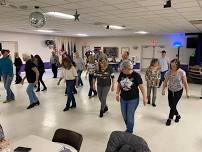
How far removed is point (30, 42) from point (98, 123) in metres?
11.3

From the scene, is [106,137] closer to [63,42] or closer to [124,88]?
[124,88]

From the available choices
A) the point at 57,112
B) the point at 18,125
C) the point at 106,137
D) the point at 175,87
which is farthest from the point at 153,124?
the point at 18,125

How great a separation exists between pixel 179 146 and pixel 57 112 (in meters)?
2.99

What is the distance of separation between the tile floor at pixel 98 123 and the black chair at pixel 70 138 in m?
1.16

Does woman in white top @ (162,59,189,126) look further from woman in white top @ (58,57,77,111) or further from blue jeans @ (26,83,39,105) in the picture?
blue jeans @ (26,83,39,105)

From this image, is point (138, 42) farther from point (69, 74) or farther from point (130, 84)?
point (130, 84)

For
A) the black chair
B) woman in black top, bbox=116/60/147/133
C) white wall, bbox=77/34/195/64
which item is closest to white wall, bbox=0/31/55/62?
white wall, bbox=77/34/195/64

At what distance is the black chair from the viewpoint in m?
2.15

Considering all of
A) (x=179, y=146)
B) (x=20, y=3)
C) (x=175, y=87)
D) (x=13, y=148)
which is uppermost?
(x=20, y=3)

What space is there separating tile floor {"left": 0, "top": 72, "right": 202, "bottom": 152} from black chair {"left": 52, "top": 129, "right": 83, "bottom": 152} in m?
1.16

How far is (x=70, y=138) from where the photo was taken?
2219 mm

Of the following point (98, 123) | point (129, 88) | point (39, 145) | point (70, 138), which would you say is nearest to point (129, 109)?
point (129, 88)

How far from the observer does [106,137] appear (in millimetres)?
3822

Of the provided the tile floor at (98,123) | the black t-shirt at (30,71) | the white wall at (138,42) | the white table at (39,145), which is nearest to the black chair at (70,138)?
the white table at (39,145)
